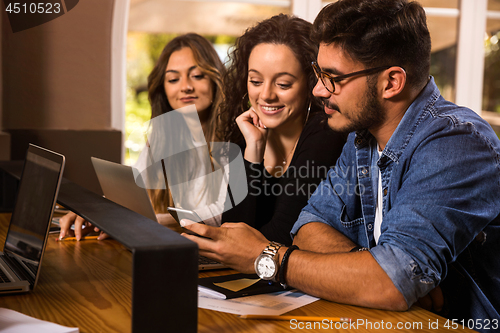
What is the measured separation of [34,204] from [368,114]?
0.85 m

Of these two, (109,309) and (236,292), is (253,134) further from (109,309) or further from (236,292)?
(109,309)

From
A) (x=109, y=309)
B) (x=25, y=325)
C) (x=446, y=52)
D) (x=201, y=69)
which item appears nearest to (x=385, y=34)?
(x=109, y=309)

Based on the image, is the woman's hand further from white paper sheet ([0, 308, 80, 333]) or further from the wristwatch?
white paper sheet ([0, 308, 80, 333])

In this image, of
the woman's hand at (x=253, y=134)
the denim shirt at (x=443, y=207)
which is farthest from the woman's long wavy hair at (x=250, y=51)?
the denim shirt at (x=443, y=207)

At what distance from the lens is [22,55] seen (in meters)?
2.60

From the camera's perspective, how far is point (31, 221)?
3.51 feet

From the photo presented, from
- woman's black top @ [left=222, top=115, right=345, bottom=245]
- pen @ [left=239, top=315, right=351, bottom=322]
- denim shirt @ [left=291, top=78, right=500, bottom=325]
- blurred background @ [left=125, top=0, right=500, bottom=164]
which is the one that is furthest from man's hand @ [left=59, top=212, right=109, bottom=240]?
blurred background @ [left=125, top=0, right=500, bottom=164]

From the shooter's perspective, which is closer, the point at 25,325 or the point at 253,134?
the point at 25,325

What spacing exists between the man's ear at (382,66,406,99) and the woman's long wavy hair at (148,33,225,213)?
1.11m

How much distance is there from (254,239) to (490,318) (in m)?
0.57

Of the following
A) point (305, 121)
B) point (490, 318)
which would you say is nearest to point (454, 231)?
point (490, 318)

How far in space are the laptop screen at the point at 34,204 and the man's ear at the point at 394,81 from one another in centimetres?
78

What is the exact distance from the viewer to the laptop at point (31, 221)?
953 mm

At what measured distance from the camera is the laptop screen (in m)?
0.96
